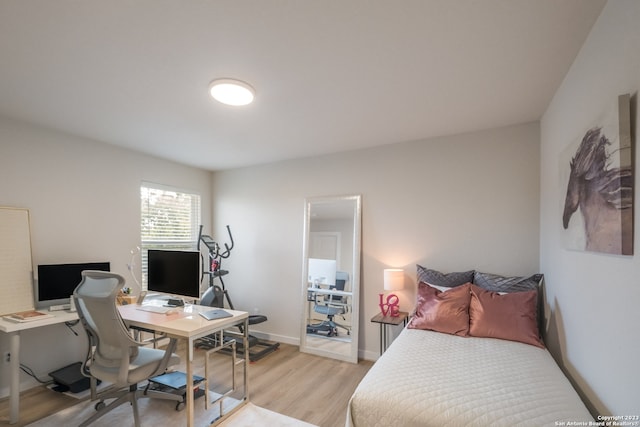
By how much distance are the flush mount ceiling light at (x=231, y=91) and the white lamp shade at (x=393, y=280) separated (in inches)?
86.5

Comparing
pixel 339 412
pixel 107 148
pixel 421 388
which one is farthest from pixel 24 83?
pixel 339 412

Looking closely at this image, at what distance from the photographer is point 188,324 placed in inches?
88.4

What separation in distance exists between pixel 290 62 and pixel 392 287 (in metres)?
2.37

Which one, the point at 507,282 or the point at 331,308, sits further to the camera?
the point at 331,308

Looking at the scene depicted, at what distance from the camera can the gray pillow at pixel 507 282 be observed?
262cm

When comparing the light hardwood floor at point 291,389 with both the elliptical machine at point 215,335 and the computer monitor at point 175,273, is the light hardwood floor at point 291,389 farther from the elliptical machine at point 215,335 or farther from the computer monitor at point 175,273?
the computer monitor at point 175,273

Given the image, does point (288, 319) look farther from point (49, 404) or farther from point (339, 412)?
point (49, 404)

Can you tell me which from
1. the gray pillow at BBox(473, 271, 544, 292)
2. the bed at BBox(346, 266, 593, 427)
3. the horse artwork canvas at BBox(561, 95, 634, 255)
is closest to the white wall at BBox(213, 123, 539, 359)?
the gray pillow at BBox(473, 271, 544, 292)

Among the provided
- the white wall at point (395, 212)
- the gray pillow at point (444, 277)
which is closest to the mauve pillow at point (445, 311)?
the gray pillow at point (444, 277)

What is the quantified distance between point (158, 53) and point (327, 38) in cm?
104

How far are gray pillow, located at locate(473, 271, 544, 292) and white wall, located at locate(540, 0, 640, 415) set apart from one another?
0.71ft

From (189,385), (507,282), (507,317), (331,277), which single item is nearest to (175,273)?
(189,385)

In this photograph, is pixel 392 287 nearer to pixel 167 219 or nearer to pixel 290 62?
pixel 290 62

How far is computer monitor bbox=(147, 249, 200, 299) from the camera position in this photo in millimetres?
2726
